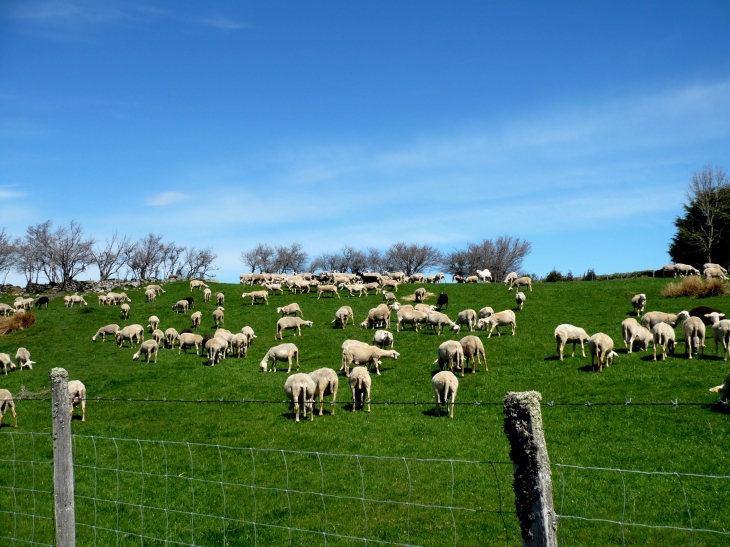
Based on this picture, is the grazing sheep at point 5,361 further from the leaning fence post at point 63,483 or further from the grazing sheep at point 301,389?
the leaning fence post at point 63,483

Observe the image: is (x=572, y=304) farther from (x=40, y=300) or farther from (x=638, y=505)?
(x=40, y=300)

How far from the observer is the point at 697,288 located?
3656 centimetres

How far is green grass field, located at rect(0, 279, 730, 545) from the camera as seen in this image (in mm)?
9359

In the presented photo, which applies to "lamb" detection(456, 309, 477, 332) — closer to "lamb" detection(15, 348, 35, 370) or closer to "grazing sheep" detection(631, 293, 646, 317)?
"grazing sheep" detection(631, 293, 646, 317)

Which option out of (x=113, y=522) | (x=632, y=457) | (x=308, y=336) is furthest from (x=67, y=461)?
(x=308, y=336)

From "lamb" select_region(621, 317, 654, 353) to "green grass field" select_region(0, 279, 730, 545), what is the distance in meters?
1.59

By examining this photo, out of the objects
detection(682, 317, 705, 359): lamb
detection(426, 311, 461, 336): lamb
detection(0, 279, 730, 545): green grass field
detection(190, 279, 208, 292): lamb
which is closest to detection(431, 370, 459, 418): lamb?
detection(0, 279, 730, 545): green grass field

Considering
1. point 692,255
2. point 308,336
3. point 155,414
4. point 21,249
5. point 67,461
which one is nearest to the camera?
point 67,461

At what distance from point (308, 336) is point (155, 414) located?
15.1 meters

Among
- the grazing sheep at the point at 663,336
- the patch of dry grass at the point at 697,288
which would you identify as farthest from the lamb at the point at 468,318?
the patch of dry grass at the point at 697,288

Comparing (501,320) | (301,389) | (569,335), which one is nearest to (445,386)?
(301,389)

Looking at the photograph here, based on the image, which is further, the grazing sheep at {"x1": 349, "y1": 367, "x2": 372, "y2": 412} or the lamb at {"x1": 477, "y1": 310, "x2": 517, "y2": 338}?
the lamb at {"x1": 477, "y1": 310, "x2": 517, "y2": 338}

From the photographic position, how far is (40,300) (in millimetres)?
52719

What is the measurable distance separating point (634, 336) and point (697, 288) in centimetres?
1600
